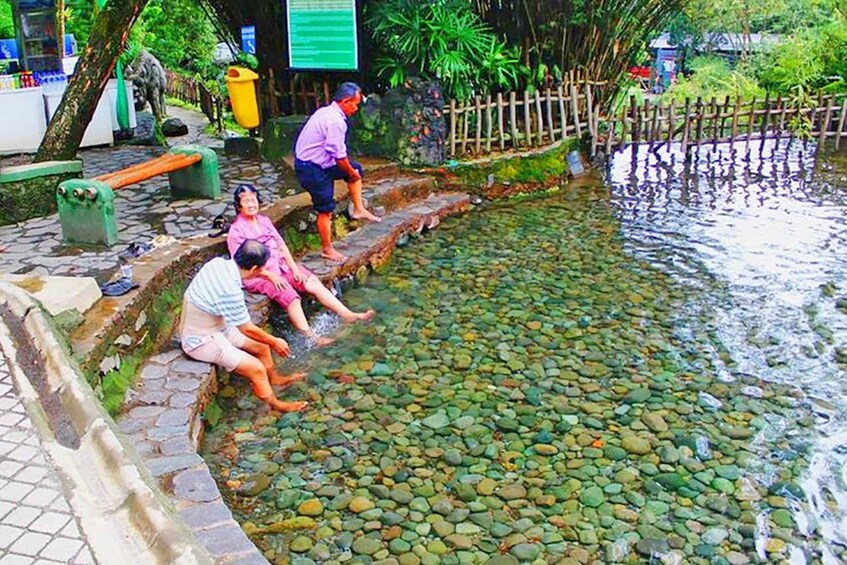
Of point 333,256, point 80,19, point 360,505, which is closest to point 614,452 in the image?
point 360,505

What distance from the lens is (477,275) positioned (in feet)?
26.7

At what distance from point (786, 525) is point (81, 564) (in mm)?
3508

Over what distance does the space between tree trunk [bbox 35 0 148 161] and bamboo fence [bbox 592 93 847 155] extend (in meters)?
6.86

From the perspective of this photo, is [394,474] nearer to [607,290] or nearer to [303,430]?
[303,430]

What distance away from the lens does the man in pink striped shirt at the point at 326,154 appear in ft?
24.5

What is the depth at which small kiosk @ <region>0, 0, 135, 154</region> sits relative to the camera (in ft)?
33.5

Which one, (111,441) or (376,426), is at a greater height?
(111,441)

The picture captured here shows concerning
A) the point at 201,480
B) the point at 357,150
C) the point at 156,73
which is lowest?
the point at 201,480

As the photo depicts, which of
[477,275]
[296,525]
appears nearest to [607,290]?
[477,275]

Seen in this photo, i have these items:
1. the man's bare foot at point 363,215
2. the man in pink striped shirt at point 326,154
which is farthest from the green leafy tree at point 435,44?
the man in pink striped shirt at point 326,154

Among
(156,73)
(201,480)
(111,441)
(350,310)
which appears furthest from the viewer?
(156,73)

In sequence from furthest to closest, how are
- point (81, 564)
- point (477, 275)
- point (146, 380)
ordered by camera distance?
point (477, 275) → point (146, 380) → point (81, 564)

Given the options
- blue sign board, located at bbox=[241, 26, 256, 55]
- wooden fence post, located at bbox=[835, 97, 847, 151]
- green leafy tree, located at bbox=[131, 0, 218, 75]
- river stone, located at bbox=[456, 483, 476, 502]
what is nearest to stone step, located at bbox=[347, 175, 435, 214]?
blue sign board, located at bbox=[241, 26, 256, 55]

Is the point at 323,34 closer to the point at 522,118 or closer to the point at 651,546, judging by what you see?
the point at 522,118
